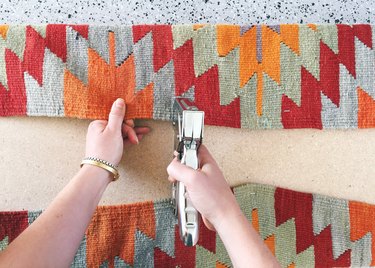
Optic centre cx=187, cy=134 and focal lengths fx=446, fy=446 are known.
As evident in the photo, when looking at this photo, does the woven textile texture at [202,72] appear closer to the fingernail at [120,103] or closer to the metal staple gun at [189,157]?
the fingernail at [120,103]

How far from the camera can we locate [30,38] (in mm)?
787

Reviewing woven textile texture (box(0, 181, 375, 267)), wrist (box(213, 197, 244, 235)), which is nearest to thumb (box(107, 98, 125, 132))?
woven textile texture (box(0, 181, 375, 267))

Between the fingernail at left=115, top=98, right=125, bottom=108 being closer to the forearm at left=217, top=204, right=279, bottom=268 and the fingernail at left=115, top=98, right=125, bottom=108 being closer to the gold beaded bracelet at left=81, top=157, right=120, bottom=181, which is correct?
the gold beaded bracelet at left=81, top=157, right=120, bottom=181

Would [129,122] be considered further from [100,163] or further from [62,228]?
[62,228]

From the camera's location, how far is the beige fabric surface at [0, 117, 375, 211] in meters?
0.79

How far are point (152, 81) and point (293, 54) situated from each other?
27 centimetres

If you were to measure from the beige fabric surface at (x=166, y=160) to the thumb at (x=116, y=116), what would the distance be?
0.05 m

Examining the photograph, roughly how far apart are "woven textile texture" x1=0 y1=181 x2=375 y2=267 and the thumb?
0.48ft

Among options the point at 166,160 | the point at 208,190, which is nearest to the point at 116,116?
the point at 166,160

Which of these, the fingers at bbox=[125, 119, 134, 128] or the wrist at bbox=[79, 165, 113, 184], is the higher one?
the fingers at bbox=[125, 119, 134, 128]

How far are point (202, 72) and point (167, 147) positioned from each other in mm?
153

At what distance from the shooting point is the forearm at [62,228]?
0.60 metres

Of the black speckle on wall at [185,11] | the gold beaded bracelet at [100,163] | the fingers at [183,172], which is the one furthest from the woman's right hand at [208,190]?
the black speckle on wall at [185,11]

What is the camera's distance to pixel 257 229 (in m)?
0.83
